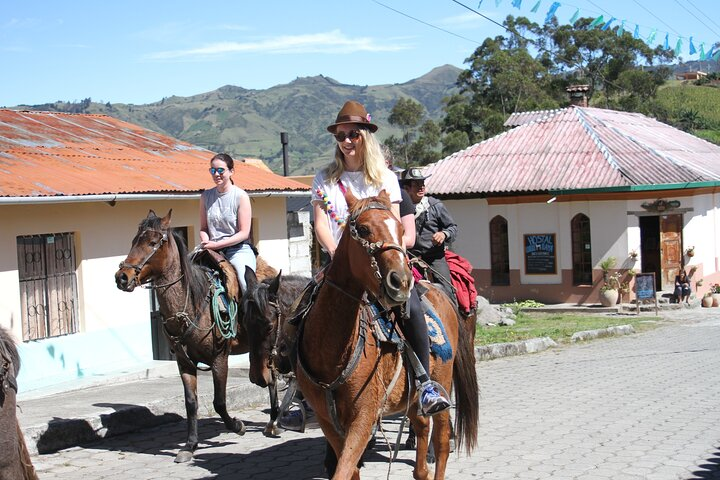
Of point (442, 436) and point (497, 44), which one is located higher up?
point (497, 44)

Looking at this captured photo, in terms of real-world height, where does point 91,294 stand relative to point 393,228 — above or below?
below

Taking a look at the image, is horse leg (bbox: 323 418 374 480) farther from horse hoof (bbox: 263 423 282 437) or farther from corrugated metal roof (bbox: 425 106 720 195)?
corrugated metal roof (bbox: 425 106 720 195)

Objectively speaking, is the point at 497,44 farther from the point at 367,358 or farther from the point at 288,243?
the point at 367,358

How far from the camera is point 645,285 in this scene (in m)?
25.5

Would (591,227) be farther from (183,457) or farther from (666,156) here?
(183,457)

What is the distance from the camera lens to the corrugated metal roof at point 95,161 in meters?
11.6

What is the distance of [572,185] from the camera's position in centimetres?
2761

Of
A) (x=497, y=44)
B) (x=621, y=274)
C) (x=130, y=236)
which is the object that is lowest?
(x=621, y=274)

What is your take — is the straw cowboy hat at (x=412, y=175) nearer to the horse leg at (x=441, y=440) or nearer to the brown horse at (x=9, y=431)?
the horse leg at (x=441, y=440)

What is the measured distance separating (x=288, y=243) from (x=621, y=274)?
14224 millimetres

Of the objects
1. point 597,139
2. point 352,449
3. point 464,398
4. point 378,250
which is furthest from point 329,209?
point 597,139

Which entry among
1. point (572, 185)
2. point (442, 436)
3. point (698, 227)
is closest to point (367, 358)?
point (442, 436)

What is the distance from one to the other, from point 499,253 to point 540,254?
165 centimetres

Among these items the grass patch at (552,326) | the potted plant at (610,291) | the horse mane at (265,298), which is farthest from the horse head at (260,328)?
the potted plant at (610,291)
